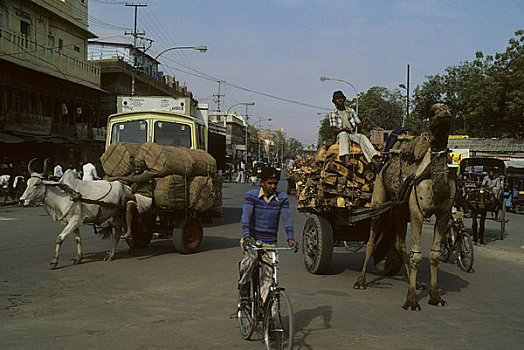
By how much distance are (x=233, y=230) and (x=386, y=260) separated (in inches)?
245

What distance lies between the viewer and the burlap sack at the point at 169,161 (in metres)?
10.0

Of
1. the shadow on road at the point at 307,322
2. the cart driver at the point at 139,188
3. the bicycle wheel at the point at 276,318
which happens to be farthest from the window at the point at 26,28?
the bicycle wheel at the point at 276,318

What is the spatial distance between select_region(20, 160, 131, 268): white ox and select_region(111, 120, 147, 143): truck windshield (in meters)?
4.35

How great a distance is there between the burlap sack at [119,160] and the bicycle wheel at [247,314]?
5852 millimetres

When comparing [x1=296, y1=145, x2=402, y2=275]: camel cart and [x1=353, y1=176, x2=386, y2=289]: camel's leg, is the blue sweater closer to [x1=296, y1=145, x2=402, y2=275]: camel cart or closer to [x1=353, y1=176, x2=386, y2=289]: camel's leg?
[x1=296, y1=145, x2=402, y2=275]: camel cart

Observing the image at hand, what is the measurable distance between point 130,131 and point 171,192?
4.69m

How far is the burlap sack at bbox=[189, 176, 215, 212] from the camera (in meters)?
10.3

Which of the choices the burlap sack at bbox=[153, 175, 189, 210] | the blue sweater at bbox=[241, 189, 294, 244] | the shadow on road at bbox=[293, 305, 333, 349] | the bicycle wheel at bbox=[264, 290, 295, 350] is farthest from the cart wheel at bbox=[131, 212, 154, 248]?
the bicycle wheel at bbox=[264, 290, 295, 350]

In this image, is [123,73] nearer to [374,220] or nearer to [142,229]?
[142,229]

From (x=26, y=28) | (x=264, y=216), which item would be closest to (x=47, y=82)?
(x=26, y=28)

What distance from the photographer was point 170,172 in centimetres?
1010

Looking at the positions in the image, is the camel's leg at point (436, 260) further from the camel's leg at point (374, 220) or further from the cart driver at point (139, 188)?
the cart driver at point (139, 188)

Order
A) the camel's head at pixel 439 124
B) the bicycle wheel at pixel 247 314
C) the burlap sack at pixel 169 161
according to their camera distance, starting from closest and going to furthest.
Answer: the bicycle wheel at pixel 247 314
the camel's head at pixel 439 124
the burlap sack at pixel 169 161

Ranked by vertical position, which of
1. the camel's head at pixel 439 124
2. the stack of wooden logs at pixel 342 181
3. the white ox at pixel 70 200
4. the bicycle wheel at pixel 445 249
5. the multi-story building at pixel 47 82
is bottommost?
the bicycle wheel at pixel 445 249
